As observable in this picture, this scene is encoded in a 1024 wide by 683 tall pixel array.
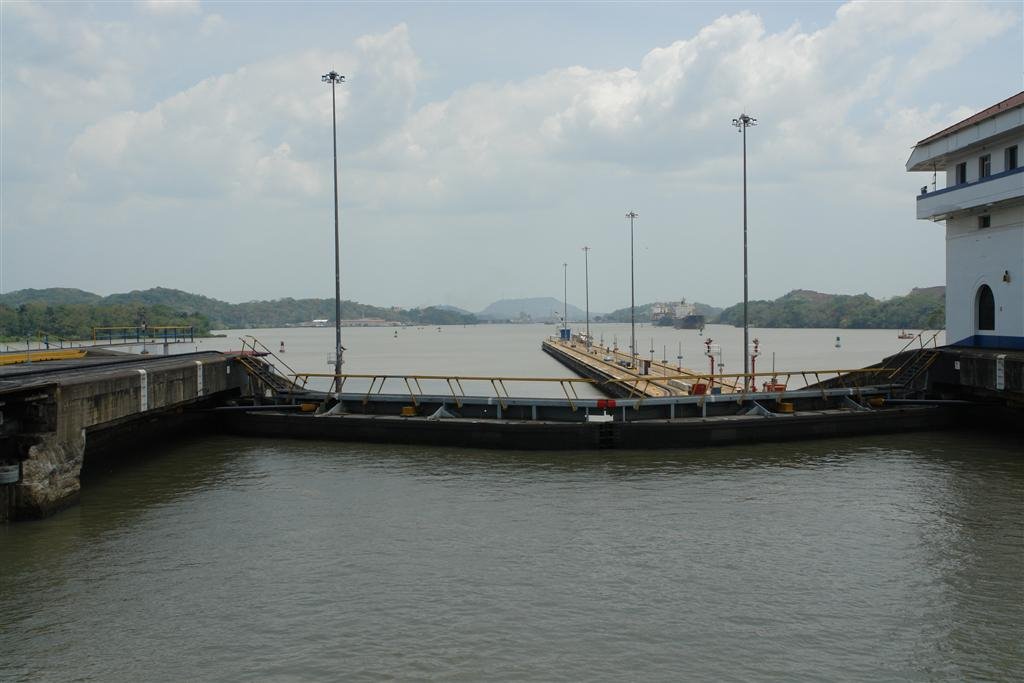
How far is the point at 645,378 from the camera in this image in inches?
1110

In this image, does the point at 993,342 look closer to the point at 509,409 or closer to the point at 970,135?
the point at 970,135

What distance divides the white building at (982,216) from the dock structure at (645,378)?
380 inches

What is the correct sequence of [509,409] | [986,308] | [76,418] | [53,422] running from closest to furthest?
[53,422] → [76,418] → [509,409] → [986,308]

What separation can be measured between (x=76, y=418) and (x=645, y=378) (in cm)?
1829

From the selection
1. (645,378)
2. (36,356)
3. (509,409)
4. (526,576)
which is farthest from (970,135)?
(36,356)

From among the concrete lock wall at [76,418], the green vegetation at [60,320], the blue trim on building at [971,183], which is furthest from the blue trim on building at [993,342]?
the green vegetation at [60,320]

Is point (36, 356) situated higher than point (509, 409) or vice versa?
point (36, 356)

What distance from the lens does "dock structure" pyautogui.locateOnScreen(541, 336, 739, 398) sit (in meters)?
30.6

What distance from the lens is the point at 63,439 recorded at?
17.5m

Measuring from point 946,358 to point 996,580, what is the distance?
766 inches

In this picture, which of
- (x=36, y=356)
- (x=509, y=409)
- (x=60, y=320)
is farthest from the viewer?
(x=60, y=320)

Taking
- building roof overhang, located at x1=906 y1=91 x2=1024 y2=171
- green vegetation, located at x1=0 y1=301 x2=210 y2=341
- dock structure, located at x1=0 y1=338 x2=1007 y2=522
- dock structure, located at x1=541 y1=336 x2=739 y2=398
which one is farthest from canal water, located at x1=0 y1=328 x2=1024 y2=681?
green vegetation, located at x1=0 y1=301 x2=210 y2=341

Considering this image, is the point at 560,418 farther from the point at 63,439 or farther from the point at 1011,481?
the point at 63,439

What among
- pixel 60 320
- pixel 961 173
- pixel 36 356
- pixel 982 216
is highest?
pixel 961 173
